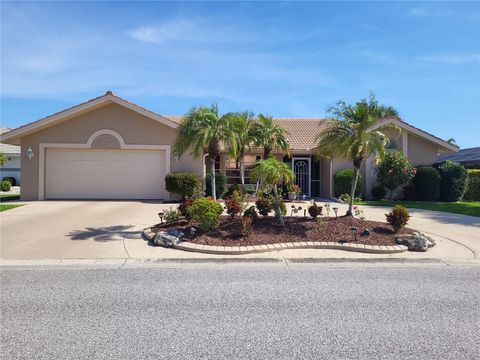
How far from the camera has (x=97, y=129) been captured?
16.9m

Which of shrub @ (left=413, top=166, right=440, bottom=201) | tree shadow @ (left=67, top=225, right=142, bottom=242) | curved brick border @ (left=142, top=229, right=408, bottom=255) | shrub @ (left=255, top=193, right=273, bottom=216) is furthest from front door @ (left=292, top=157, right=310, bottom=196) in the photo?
curved brick border @ (left=142, top=229, right=408, bottom=255)

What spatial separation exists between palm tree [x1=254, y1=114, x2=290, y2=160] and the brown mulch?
8.20 meters

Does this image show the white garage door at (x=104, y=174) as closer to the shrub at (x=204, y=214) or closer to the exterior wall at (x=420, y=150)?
the shrub at (x=204, y=214)

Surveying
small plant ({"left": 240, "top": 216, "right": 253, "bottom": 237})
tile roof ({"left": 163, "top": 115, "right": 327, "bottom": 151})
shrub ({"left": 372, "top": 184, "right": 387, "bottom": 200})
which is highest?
tile roof ({"left": 163, "top": 115, "right": 327, "bottom": 151})

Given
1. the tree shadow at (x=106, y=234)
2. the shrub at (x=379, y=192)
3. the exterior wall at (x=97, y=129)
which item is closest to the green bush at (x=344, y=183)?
the shrub at (x=379, y=192)

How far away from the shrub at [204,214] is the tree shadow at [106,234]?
1.62m

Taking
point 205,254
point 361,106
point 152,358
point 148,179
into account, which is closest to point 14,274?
point 205,254

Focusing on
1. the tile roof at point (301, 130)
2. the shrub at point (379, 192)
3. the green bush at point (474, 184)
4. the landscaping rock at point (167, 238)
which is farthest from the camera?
the green bush at point (474, 184)

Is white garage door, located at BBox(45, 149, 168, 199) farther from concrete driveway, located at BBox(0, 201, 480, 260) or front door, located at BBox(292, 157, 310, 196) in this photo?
front door, located at BBox(292, 157, 310, 196)

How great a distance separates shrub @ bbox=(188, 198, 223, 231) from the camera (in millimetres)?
8617

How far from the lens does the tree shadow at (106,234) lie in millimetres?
8867

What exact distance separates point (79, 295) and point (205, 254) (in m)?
2.95

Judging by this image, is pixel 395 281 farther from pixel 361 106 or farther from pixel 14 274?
pixel 14 274

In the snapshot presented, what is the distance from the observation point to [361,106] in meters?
9.59
